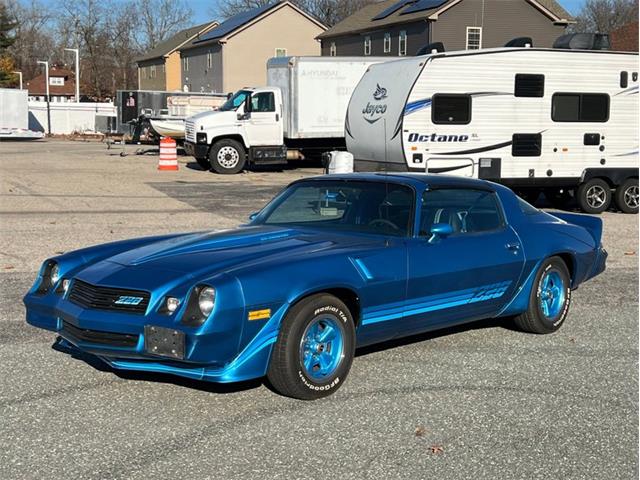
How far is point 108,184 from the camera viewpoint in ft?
69.2

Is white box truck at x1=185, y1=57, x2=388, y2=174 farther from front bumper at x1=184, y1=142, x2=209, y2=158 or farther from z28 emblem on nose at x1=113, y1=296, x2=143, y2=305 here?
z28 emblem on nose at x1=113, y1=296, x2=143, y2=305

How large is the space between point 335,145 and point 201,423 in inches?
863

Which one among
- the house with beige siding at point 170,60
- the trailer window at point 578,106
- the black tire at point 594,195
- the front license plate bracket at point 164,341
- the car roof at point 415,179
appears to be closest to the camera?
the front license plate bracket at point 164,341

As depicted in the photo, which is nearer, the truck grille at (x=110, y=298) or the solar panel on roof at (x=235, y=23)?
the truck grille at (x=110, y=298)

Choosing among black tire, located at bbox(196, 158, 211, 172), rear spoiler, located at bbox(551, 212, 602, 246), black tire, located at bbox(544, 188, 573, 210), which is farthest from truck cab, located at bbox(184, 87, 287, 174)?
rear spoiler, located at bbox(551, 212, 602, 246)

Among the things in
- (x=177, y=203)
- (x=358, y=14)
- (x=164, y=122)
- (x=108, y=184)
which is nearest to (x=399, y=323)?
(x=177, y=203)

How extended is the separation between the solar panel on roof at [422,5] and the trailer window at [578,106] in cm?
2982

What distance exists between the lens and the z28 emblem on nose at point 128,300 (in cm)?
476

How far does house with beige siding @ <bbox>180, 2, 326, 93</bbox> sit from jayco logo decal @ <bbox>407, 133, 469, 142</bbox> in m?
43.2

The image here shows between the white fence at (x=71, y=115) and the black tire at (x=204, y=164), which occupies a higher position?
the white fence at (x=71, y=115)

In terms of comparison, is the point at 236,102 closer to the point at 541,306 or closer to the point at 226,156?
the point at 226,156

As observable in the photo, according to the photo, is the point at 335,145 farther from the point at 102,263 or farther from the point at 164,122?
the point at 102,263

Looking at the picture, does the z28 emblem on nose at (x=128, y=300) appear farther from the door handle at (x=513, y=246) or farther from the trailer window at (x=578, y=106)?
the trailer window at (x=578, y=106)

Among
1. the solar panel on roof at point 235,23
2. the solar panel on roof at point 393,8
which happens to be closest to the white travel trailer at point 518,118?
the solar panel on roof at point 393,8
